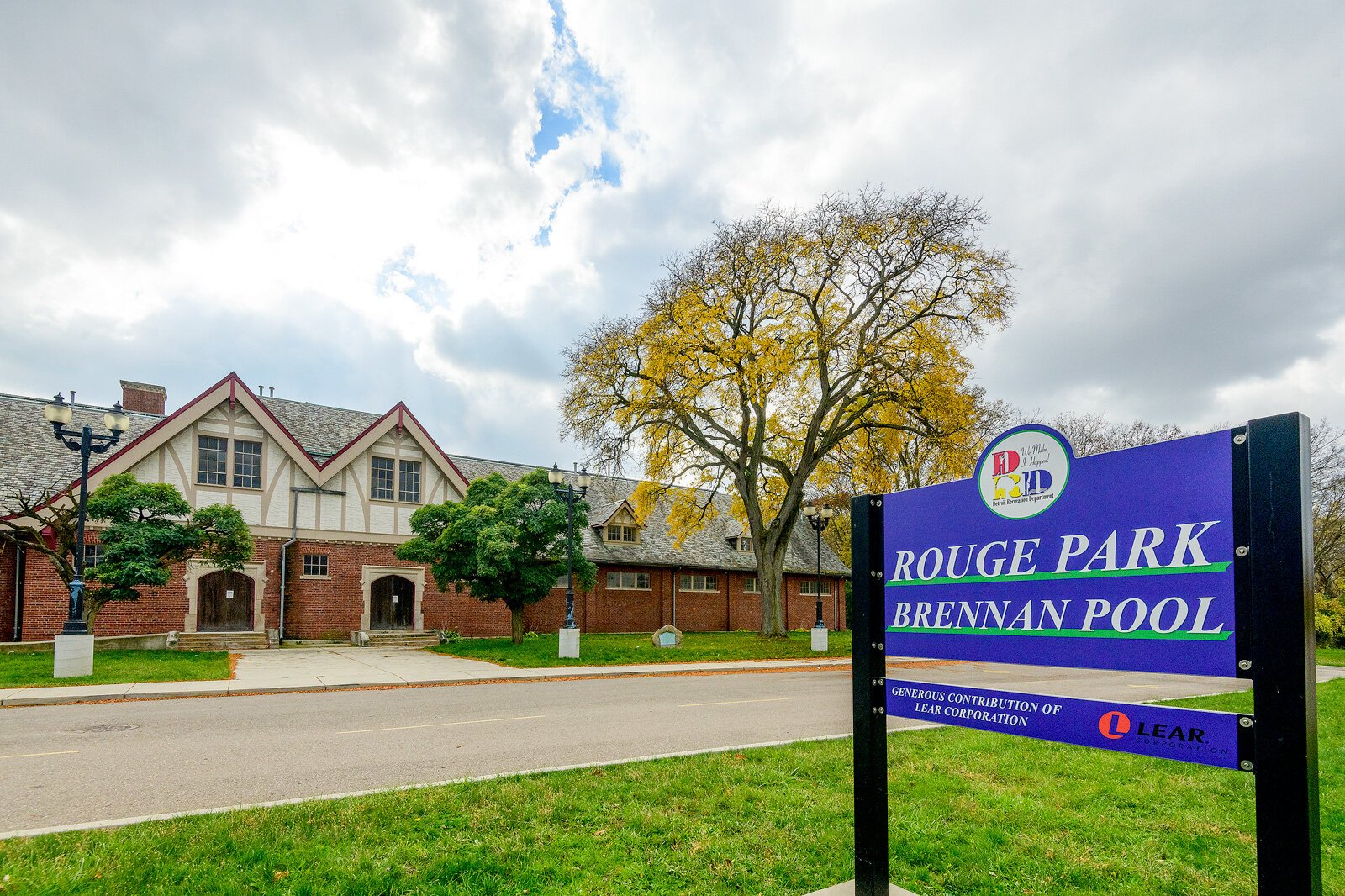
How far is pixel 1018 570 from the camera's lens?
388cm

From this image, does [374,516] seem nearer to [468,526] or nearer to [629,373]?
[468,526]

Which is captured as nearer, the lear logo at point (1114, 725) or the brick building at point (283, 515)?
the lear logo at point (1114, 725)

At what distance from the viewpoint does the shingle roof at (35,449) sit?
24594 millimetres

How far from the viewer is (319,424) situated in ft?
105

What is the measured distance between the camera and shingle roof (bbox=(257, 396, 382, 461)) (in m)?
30.3

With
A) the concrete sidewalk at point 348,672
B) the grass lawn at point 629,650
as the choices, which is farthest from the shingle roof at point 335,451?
the concrete sidewalk at point 348,672

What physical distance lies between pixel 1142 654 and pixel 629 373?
1021 inches

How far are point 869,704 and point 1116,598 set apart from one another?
143 centimetres

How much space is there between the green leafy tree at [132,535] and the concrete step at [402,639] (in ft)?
21.4

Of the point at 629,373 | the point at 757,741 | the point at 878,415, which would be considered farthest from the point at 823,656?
the point at 757,741

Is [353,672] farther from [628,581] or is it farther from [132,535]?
[628,581]

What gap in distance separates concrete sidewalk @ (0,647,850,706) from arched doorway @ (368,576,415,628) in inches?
120

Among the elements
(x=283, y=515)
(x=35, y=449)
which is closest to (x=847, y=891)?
(x=283, y=515)

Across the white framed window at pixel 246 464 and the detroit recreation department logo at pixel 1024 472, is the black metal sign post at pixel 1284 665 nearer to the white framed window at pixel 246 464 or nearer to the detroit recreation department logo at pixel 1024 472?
the detroit recreation department logo at pixel 1024 472
